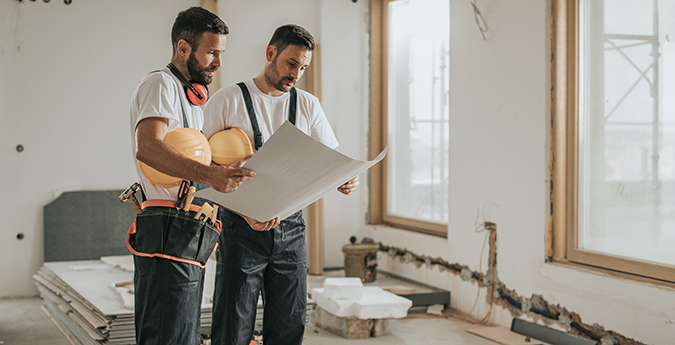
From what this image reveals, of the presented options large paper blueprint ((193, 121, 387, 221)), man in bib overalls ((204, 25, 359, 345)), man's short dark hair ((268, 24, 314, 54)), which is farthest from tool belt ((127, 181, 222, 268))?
man's short dark hair ((268, 24, 314, 54))

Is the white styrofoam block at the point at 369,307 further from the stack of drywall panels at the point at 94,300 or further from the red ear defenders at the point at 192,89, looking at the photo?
the red ear defenders at the point at 192,89

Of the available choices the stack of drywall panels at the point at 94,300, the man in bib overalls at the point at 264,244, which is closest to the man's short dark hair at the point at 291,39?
the man in bib overalls at the point at 264,244

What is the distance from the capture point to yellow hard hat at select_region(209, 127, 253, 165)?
77.3 inches

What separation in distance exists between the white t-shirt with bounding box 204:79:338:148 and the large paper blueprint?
1.03 ft

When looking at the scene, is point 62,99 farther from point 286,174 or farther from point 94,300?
point 286,174

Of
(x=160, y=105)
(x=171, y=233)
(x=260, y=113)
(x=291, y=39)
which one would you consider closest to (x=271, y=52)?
(x=291, y=39)

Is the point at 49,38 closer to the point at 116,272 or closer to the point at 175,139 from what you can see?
the point at 116,272

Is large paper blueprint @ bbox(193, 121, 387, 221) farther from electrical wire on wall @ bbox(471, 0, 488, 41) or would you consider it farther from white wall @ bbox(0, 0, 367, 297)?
white wall @ bbox(0, 0, 367, 297)

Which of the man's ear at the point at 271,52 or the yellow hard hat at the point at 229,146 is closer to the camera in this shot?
the yellow hard hat at the point at 229,146

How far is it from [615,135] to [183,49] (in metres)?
2.50

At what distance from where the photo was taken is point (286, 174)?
1765 millimetres

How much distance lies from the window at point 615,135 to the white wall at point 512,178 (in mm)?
108

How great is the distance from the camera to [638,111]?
3223 millimetres

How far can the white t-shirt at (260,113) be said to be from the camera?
2.12m
